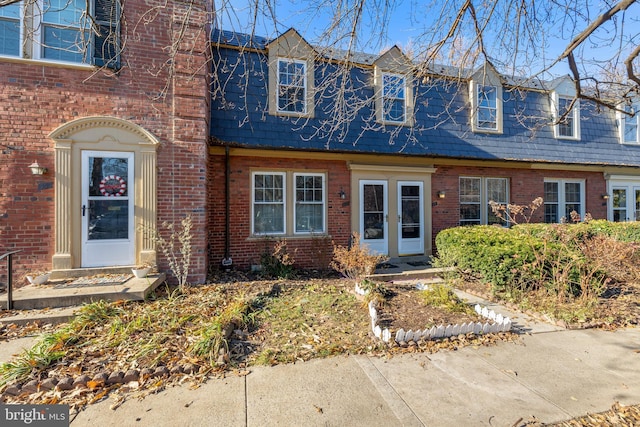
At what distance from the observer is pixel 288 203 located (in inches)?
319

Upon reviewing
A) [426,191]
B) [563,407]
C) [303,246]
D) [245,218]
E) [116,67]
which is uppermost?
[116,67]

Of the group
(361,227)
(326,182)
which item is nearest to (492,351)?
(361,227)

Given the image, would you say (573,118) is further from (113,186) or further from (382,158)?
(113,186)

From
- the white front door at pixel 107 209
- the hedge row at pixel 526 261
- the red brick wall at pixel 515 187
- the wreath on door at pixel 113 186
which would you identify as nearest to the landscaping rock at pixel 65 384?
the white front door at pixel 107 209

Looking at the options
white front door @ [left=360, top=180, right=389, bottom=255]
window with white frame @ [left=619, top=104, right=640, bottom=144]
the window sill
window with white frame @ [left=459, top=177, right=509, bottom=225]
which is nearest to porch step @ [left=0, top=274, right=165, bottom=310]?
the window sill

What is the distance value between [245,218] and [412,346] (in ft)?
17.3

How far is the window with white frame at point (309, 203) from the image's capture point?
822 cm

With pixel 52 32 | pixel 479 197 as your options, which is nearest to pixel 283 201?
pixel 52 32

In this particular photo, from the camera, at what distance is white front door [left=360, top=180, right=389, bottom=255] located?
28.4 ft

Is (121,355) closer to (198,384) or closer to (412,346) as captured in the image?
(198,384)

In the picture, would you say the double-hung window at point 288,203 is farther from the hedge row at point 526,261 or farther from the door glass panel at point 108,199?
the hedge row at point 526,261

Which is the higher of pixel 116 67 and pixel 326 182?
pixel 116 67

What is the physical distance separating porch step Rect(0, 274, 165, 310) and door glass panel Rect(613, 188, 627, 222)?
50.6 feet

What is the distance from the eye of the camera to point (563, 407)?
8.87ft
